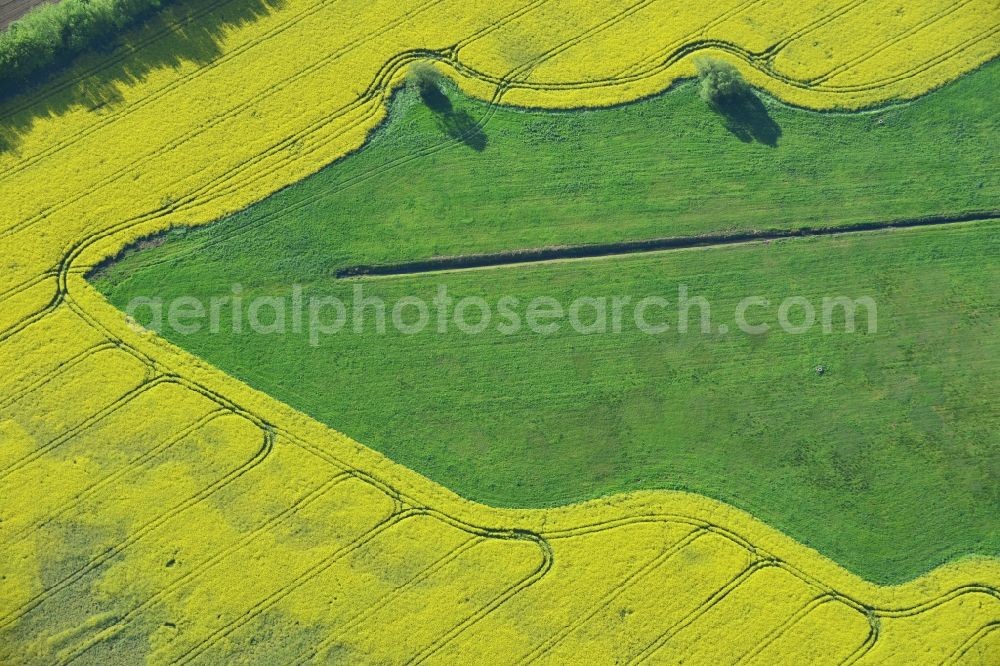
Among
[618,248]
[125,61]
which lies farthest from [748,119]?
[125,61]

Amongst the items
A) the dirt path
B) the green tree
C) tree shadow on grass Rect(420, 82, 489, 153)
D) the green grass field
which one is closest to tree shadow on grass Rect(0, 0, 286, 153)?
the dirt path

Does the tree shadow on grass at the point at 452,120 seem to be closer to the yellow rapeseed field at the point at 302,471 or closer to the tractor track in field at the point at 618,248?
the yellow rapeseed field at the point at 302,471

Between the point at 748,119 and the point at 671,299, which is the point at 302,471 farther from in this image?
the point at 748,119

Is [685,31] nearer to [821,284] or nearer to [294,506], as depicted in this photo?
[821,284]

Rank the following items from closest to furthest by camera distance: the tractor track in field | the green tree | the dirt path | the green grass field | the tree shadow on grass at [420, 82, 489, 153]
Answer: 1. the green grass field
2. the tractor track in field
3. the green tree
4. the tree shadow on grass at [420, 82, 489, 153]
5. the dirt path

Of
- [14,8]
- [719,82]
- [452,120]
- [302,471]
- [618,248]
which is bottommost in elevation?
[302,471]

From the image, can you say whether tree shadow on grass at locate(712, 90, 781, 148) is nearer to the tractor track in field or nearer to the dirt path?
the tractor track in field

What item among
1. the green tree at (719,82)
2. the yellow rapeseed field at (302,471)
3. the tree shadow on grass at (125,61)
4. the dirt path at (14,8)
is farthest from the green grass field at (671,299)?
the dirt path at (14,8)
